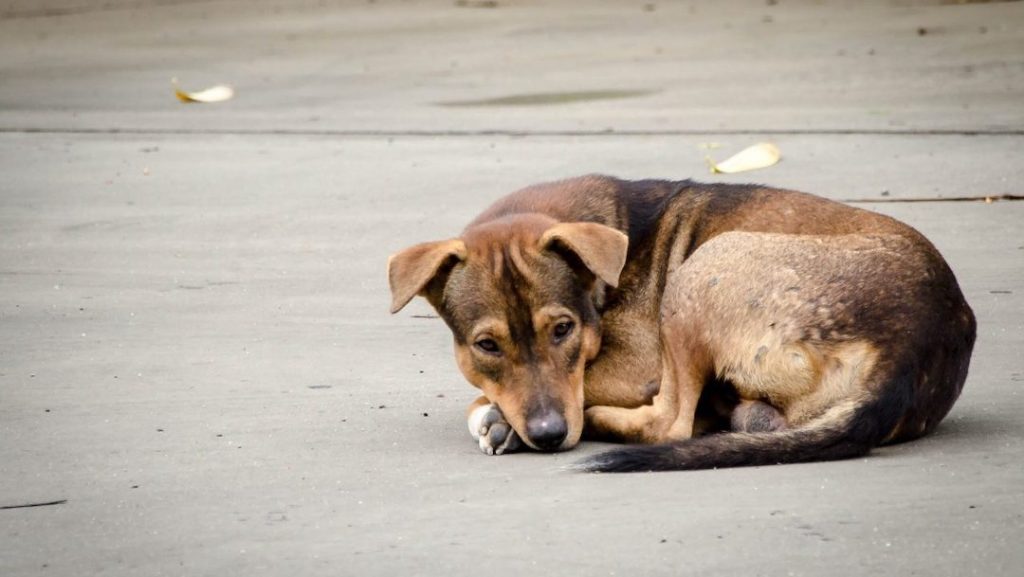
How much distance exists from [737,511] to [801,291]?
112 cm

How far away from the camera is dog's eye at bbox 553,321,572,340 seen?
5746 millimetres

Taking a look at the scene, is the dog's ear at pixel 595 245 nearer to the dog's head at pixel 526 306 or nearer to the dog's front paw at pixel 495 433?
the dog's head at pixel 526 306

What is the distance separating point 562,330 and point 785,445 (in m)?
0.98

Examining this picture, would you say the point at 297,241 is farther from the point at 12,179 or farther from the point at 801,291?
the point at 801,291

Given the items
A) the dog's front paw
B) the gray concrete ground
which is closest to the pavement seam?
the gray concrete ground

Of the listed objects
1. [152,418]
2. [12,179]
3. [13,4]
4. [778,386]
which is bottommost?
[13,4]

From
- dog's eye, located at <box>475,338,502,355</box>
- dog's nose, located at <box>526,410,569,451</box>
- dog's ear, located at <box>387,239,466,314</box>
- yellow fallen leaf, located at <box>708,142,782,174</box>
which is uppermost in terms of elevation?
dog's ear, located at <box>387,239,466,314</box>

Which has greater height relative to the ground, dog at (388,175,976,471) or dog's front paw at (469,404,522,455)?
dog at (388,175,976,471)

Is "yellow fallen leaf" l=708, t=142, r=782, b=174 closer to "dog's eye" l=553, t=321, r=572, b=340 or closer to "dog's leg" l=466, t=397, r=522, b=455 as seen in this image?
"dog's eye" l=553, t=321, r=572, b=340

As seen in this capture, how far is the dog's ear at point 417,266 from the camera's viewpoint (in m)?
5.70

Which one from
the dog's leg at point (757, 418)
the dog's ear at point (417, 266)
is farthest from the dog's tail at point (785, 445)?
the dog's ear at point (417, 266)

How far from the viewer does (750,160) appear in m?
10.2

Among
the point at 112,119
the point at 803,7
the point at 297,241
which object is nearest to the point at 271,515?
the point at 297,241

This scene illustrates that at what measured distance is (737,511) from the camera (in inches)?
184
